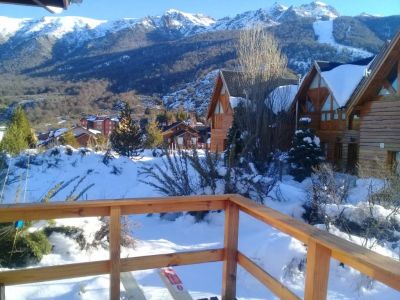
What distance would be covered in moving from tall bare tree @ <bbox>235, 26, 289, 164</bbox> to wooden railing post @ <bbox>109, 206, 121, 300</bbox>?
1282 cm

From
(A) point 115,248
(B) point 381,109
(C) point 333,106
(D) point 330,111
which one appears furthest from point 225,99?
(A) point 115,248

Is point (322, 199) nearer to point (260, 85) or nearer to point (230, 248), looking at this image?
point (230, 248)

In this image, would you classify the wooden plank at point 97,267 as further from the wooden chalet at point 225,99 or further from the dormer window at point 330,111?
the dormer window at point 330,111

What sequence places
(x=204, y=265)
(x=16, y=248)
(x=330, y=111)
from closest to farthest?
1. (x=16, y=248)
2. (x=204, y=265)
3. (x=330, y=111)

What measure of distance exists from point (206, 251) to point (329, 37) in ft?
402

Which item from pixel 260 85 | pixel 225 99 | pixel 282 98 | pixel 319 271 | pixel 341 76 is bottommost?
pixel 319 271

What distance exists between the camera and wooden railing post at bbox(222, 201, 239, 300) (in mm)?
3109

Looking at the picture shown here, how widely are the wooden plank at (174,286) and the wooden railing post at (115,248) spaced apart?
0.63 metres

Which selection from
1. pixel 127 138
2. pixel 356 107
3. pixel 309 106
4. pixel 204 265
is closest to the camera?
pixel 204 265

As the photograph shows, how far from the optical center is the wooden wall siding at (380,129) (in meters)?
13.1

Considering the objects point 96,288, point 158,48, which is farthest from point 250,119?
point 158,48

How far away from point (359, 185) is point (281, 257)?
20.1ft

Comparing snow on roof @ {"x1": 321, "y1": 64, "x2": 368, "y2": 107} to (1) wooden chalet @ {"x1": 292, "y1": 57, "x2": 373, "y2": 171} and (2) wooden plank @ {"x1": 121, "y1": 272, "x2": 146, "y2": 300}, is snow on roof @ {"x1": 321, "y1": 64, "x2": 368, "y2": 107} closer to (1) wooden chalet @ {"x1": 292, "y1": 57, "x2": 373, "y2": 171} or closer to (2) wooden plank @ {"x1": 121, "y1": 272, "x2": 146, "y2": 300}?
(1) wooden chalet @ {"x1": 292, "y1": 57, "x2": 373, "y2": 171}

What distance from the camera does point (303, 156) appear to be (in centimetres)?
1554
